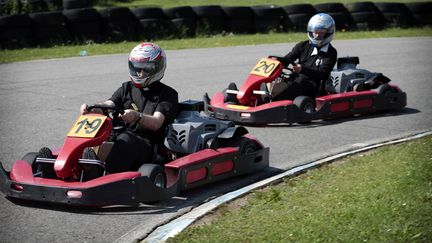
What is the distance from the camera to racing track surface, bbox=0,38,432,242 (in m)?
5.37

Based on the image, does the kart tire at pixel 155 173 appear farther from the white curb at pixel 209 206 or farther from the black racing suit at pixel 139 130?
the white curb at pixel 209 206

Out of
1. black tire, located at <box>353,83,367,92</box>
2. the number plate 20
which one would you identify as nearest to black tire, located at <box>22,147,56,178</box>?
the number plate 20

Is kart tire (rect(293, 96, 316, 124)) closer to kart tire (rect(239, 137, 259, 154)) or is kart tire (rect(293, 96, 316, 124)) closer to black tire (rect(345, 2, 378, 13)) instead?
kart tire (rect(239, 137, 259, 154))

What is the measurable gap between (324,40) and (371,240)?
18.6 feet

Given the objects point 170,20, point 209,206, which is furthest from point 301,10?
point 209,206

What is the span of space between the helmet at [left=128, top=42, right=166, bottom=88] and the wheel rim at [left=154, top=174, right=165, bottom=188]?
1048 mm

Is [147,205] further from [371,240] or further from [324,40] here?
[324,40]

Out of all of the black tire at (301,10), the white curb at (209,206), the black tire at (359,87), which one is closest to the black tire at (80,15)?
the black tire at (301,10)

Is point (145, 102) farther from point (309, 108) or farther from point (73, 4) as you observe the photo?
point (73, 4)

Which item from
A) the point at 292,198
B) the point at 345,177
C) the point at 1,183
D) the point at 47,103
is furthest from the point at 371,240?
the point at 47,103

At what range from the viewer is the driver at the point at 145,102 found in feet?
20.3

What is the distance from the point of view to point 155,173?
584cm

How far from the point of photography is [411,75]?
13320 mm

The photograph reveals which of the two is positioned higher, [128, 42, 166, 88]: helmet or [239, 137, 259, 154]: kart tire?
[128, 42, 166, 88]: helmet
